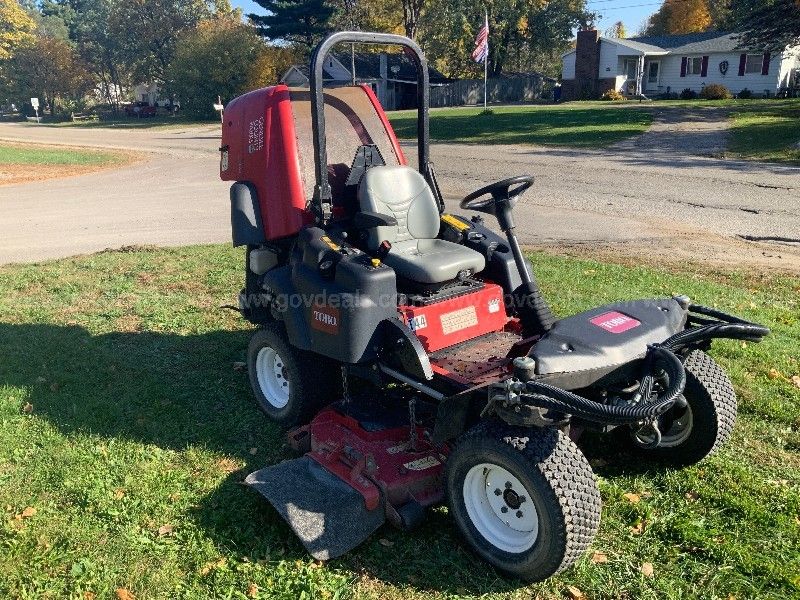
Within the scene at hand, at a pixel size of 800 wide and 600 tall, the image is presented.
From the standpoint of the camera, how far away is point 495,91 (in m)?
50.3

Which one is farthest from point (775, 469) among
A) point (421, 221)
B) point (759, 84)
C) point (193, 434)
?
point (759, 84)

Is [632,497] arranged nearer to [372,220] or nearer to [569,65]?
[372,220]

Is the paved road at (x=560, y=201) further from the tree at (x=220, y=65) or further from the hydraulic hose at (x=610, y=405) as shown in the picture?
the tree at (x=220, y=65)

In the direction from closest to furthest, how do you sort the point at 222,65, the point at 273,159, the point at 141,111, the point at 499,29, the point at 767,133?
the point at 273,159
the point at 767,133
the point at 222,65
the point at 499,29
the point at 141,111

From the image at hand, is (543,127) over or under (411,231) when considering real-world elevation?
under

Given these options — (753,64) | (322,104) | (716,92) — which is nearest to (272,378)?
(322,104)

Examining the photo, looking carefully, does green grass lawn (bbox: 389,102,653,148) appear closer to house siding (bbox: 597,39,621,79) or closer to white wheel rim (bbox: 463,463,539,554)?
house siding (bbox: 597,39,621,79)

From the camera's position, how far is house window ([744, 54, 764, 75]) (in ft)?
128

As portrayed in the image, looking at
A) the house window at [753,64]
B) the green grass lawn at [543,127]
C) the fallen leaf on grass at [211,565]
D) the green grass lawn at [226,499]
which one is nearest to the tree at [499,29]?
the house window at [753,64]

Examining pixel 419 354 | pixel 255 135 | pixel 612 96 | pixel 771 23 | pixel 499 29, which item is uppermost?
pixel 499 29

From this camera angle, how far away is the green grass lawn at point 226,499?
3021 millimetres

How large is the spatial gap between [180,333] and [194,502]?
2.78 m

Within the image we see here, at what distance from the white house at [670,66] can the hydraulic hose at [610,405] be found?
4117 cm

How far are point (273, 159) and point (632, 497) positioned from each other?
9.52 feet
